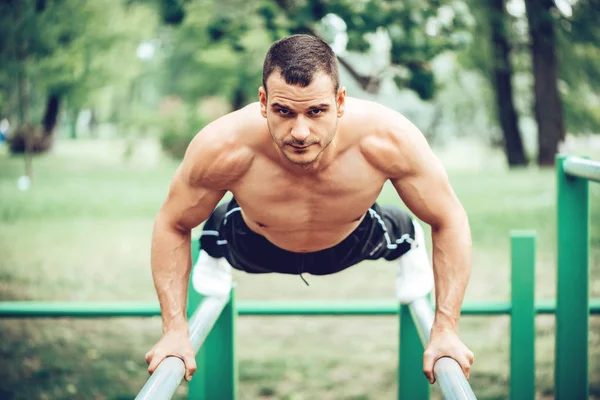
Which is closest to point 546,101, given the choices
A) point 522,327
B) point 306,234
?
point 522,327

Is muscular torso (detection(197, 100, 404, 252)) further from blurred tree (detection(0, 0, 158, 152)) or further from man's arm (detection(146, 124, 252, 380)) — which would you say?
blurred tree (detection(0, 0, 158, 152))

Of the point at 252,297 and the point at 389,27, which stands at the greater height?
the point at 389,27

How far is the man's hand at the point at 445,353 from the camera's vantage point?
4.79 feet

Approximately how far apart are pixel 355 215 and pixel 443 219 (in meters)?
0.26

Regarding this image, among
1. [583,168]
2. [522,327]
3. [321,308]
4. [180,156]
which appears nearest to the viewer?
[583,168]

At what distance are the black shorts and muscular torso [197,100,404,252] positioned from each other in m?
0.18

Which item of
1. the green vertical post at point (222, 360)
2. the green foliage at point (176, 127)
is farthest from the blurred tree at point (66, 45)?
the green vertical post at point (222, 360)

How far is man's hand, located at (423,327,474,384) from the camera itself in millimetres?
1461

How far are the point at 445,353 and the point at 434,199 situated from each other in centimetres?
37

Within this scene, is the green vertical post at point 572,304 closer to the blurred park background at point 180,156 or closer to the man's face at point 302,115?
A: the man's face at point 302,115

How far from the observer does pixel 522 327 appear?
2213mm

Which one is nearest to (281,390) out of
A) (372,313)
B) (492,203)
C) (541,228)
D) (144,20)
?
(372,313)

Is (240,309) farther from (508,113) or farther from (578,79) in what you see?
(578,79)

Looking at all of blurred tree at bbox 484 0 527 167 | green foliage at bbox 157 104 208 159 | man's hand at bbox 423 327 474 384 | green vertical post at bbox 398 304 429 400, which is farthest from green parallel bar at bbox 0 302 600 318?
green foliage at bbox 157 104 208 159
